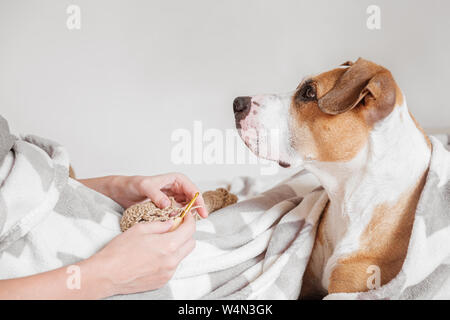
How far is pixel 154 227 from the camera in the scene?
95cm

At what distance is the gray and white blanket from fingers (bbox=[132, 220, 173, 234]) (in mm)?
120

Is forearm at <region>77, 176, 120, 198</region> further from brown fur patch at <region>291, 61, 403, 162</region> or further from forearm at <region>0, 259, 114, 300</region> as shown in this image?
brown fur patch at <region>291, 61, 403, 162</region>

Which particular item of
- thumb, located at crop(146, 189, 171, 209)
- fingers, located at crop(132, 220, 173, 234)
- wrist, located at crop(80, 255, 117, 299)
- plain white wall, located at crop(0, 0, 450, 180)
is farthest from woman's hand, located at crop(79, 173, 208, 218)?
plain white wall, located at crop(0, 0, 450, 180)

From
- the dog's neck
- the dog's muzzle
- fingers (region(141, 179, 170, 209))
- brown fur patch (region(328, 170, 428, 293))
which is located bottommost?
brown fur patch (region(328, 170, 428, 293))

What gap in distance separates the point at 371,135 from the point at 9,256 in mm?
798

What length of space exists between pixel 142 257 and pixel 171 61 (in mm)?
1577

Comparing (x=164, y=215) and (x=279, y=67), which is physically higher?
(x=279, y=67)

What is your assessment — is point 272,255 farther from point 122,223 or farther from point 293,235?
point 122,223

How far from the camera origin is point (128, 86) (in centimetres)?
233

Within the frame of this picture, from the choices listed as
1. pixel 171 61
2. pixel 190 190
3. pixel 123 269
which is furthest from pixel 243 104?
pixel 171 61

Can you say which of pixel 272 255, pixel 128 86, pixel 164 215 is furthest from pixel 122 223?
pixel 128 86

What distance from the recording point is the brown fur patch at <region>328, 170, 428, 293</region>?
3.14 feet

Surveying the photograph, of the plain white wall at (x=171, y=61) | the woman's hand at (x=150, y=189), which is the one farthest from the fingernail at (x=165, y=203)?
the plain white wall at (x=171, y=61)
